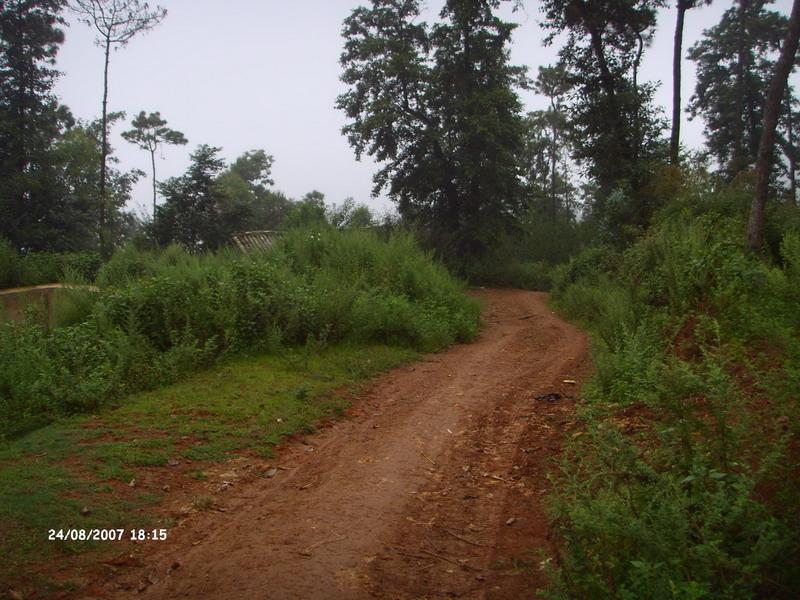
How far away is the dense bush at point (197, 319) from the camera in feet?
25.2

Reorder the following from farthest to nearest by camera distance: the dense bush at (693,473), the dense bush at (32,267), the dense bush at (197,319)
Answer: the dense bush at (32,267)
the dense bush at (197,319)
the dense bush at (693,473)

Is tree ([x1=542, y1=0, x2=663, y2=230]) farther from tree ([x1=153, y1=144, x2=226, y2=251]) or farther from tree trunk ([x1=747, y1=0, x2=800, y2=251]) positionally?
tree ([x1=153, y1=144, x2=226, y2=251])

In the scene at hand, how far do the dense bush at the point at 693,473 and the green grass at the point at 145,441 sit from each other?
323 centimetres

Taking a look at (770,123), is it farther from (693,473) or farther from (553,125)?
(553,125)

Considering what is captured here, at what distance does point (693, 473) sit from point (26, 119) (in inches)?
1328

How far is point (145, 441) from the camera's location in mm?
6281

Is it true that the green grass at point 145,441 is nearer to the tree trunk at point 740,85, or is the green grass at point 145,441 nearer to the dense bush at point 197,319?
the dense bush at point 197,319

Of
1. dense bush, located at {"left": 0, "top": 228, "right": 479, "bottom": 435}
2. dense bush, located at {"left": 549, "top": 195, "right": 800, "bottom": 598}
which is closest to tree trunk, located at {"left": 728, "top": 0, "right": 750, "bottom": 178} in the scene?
dense bush, located at {"left": 0, "top": 228, "right": 479, "bottom": 435}

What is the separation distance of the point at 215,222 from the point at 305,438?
25463 mm

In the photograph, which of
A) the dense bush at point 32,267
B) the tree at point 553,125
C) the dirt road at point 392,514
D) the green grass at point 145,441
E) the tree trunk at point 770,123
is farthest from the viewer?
the tree at point 553,125

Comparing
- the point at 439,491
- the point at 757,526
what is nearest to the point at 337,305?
the point at 439,491

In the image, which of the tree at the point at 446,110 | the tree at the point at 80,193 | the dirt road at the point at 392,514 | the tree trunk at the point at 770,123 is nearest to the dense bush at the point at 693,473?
the dirt road at the point at 392,514

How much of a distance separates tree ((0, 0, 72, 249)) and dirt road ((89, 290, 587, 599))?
2730 centimetres

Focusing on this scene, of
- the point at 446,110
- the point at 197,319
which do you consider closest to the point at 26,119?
the point at 446,110
